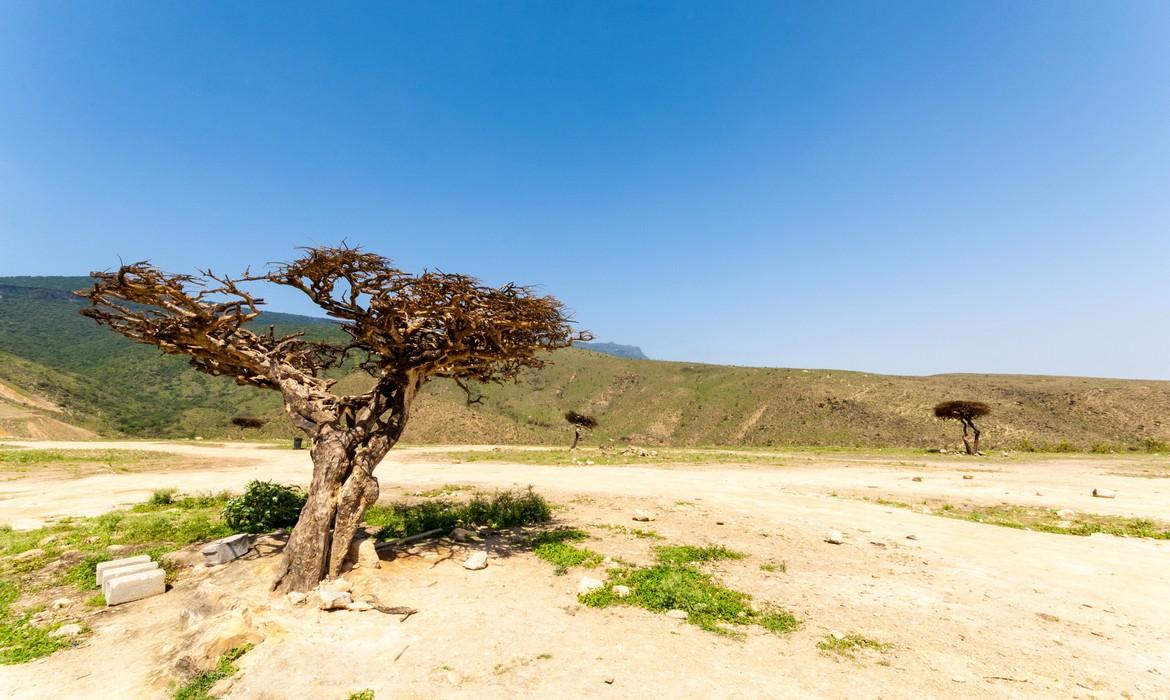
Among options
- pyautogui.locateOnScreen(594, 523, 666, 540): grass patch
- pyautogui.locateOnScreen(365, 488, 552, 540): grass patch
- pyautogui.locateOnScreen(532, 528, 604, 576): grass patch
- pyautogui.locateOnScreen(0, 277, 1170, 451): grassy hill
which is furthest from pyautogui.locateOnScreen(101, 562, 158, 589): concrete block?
pyautogui.locateOnScreen(0, 277, 1170, 451): grassy hill

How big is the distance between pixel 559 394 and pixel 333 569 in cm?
9368

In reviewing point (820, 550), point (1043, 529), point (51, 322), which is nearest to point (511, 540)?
point (820, 550)

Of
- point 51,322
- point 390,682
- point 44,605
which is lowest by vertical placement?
point 44,605

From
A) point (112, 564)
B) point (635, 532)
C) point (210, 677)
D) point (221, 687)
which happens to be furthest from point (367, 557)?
point (635, 532)

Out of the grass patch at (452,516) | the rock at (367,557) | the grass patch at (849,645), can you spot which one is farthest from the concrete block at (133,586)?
the grass patch at (849,645)

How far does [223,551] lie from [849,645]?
1257 centimetres

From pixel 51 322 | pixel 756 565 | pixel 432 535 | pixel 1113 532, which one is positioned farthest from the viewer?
pixel 51 322

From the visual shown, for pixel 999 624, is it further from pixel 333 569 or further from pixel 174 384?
pixel 174 384

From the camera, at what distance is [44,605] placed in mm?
8227

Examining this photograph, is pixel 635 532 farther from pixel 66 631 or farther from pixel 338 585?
pixel 66 631

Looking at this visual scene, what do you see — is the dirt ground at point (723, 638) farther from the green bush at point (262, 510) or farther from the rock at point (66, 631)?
the green bush at point (262, 510)

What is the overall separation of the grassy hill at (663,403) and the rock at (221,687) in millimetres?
36778

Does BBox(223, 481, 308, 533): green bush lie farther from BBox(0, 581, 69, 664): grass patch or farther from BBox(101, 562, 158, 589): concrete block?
BBox(0, 581, 69, 664): grass patch

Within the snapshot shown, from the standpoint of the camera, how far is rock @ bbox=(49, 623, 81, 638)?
7031mm
